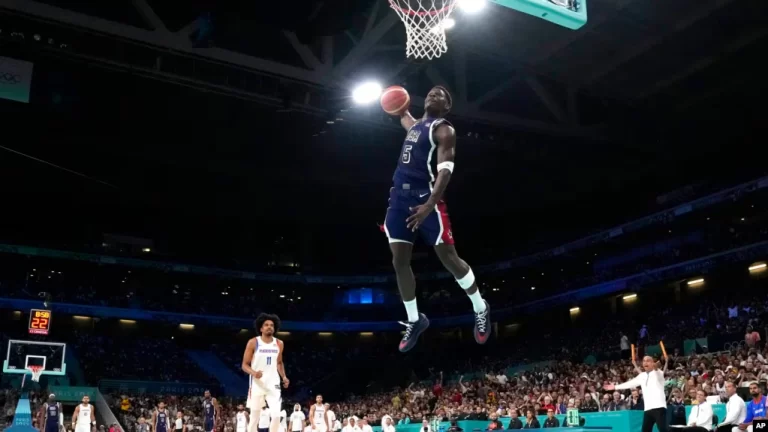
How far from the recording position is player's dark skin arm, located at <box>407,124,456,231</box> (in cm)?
504

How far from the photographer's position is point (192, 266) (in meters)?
45.2

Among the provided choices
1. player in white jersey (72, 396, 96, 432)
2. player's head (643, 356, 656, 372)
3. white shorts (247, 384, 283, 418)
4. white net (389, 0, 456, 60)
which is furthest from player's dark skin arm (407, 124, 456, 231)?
player in white jersey (72, 396, 96, 432)

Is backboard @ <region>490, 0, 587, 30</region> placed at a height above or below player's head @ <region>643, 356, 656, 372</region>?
above

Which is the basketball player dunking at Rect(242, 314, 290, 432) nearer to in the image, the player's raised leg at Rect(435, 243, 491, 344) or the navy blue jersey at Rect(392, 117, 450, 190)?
the player's raised leg at Rect(435, 243, 491, 344)

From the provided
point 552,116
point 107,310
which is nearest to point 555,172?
point 552,116

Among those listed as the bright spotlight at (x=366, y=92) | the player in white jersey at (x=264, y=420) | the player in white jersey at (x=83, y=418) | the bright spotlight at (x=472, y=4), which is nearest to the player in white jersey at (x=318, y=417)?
the player in white jersey at (x=83, y=418)

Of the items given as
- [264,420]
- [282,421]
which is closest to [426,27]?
[264,420]

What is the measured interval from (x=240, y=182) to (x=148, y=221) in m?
9.72

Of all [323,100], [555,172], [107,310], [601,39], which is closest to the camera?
[601,39]

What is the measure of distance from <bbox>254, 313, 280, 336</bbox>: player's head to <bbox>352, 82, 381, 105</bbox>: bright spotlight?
13395mm

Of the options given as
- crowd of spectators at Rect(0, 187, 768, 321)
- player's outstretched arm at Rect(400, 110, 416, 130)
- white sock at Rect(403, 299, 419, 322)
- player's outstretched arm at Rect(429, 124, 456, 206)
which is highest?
crowd of spectators at Rect(0, 187, 768, 321)

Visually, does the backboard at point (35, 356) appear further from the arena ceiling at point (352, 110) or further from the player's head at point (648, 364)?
the player's head at point (648, 364)

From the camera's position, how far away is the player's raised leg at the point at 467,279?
5465 mm

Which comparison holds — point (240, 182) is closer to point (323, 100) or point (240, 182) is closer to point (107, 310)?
point (107, 310)
